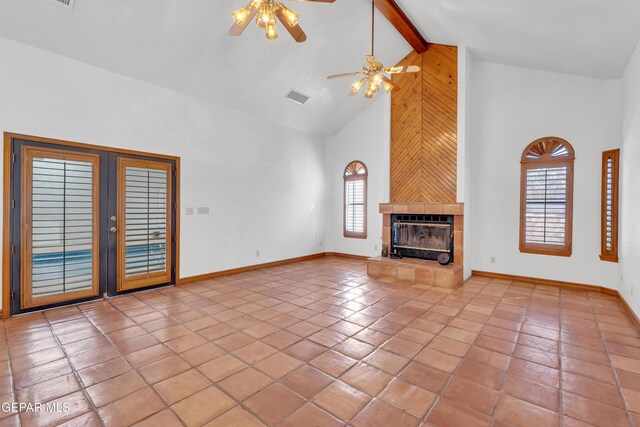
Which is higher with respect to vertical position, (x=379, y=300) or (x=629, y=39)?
(x=629, y=39)

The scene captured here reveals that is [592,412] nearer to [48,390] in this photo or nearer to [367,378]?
[367,378]

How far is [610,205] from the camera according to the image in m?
4.58

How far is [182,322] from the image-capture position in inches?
140

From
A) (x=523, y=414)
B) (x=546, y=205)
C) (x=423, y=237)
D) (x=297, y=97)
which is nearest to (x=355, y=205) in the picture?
(x=423, y=237)

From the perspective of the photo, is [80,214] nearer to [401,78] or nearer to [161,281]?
[161,281]

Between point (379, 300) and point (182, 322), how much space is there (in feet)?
8.55

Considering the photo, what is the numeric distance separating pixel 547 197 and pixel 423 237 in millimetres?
2137

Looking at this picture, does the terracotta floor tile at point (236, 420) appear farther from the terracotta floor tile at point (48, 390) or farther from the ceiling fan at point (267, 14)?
the ceiling fan at point (267, 14)

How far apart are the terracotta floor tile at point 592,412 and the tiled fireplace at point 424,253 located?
2.85 meters

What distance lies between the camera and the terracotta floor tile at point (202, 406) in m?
1.95

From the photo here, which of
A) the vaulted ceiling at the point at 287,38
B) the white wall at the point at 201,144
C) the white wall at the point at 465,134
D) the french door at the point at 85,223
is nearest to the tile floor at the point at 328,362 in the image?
the french door at the point at 85,223

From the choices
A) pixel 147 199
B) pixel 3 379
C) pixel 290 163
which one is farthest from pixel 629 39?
pixel 3 379

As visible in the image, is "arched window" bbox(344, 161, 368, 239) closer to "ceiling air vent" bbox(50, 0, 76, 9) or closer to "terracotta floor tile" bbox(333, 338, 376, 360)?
"terracotta floor tile" bbox(333, 338, 376, 360)

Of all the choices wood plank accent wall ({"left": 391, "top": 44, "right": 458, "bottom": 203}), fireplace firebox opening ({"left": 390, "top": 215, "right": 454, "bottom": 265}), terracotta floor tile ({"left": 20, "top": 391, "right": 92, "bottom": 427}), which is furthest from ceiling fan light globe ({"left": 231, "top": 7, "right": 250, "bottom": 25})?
fireplace firebox opening ({"left": 390, "top": 215, "right": 454, "bottom": 265})
